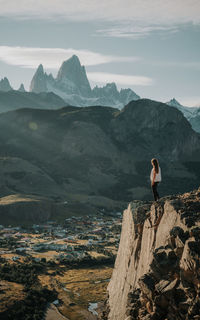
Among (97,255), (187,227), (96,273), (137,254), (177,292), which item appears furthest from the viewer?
(97,255)

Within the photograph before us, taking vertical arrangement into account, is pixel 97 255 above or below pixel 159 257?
below

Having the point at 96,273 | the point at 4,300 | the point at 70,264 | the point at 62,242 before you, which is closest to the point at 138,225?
the point at 4,300

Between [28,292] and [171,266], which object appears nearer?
[171,266]

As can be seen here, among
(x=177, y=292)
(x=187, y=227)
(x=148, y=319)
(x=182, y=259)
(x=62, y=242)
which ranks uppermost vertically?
(x=187, y=227)

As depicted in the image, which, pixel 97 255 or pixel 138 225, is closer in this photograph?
pixel 138 225

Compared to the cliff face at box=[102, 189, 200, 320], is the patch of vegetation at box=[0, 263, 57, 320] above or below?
below

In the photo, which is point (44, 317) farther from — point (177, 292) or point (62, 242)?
point (62, 242)

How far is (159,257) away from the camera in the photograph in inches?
1355

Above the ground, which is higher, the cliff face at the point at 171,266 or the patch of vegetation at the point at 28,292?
the cliff face at the point at 171,266

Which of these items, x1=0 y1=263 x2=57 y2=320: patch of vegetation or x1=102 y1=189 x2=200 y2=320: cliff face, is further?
x1=0 y1=263 x2=57 y2=320: patch of vegetation

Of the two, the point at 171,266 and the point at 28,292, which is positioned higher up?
Answer: the point at 171,266

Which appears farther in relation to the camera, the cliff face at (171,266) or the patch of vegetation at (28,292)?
the patch of vegetation at (28,292)

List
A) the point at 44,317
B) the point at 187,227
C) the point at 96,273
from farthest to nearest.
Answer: the point at 96,273
the point at 44,317
the point at 187,227

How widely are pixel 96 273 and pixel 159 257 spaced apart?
115 meters
